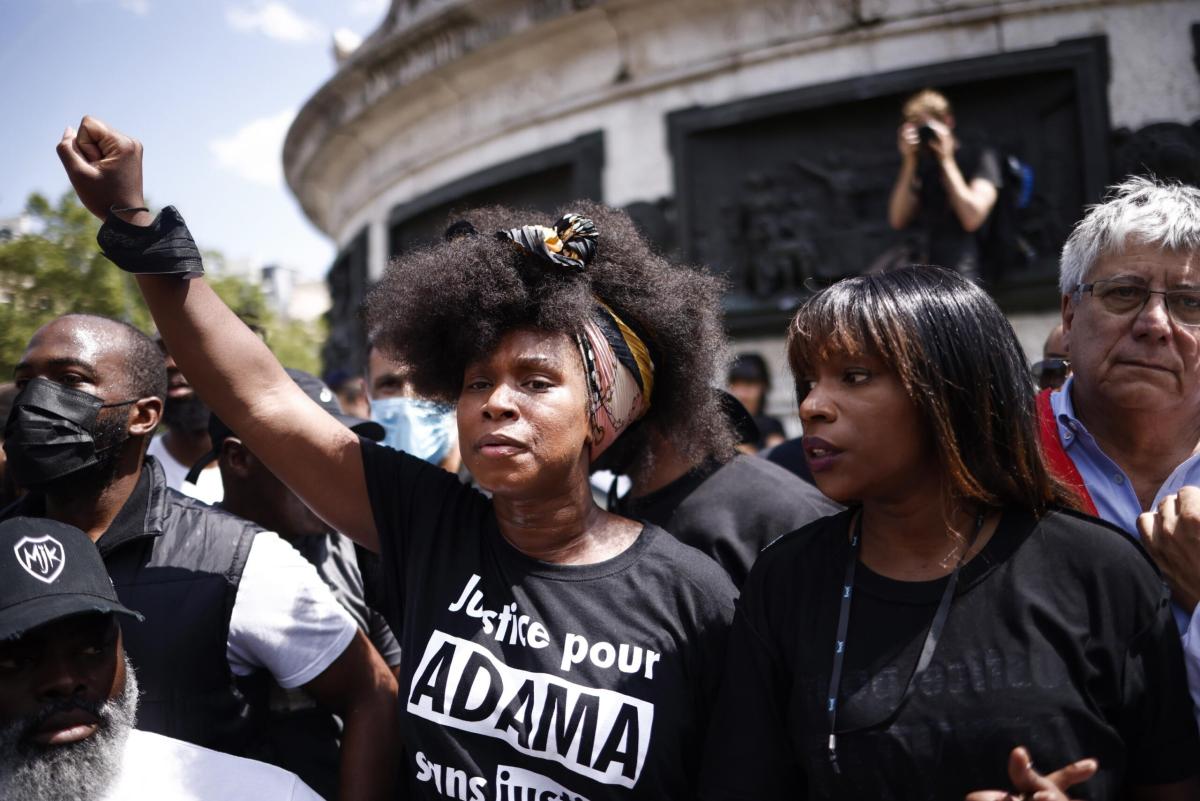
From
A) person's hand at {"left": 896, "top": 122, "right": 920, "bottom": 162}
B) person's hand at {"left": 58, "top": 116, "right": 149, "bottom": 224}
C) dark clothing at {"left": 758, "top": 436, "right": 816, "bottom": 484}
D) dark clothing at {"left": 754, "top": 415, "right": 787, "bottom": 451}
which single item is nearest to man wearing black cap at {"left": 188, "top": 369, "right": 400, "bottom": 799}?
person's hand at {"left": 58, "top": 116, "right": 149, "bottom": 224}

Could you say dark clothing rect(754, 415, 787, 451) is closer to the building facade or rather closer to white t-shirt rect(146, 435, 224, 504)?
the building facade

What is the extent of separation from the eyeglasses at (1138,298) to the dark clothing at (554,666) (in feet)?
3.56

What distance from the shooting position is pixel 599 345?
99.8 inches

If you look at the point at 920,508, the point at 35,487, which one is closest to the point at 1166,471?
the point at 920,508

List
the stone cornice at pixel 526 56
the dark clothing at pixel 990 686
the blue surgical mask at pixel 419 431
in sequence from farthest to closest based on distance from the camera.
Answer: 1. the stone cornice at pixel 526 56
2. the blue surgical mask at pixel 419 431
3. the dark clothing at pixel 990 686

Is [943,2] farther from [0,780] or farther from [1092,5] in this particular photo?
[0,780]

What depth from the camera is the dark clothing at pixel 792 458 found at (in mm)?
4201

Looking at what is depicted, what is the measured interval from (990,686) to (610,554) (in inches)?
32.5

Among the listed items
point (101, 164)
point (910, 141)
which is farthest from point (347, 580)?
point (910, 141)

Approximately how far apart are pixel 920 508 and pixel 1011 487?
17 cm

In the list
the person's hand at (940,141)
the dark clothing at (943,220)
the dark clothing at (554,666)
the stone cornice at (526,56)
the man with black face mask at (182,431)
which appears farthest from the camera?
the stone cornice at (526,56)

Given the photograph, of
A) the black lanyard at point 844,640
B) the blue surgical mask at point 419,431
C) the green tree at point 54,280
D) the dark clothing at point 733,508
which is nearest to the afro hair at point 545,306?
the dark clothing at point 733,508

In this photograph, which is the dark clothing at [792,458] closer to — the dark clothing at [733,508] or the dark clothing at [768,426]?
the dark clothing at [733,508]

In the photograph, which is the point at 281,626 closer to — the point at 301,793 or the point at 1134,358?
the point at 301,793
